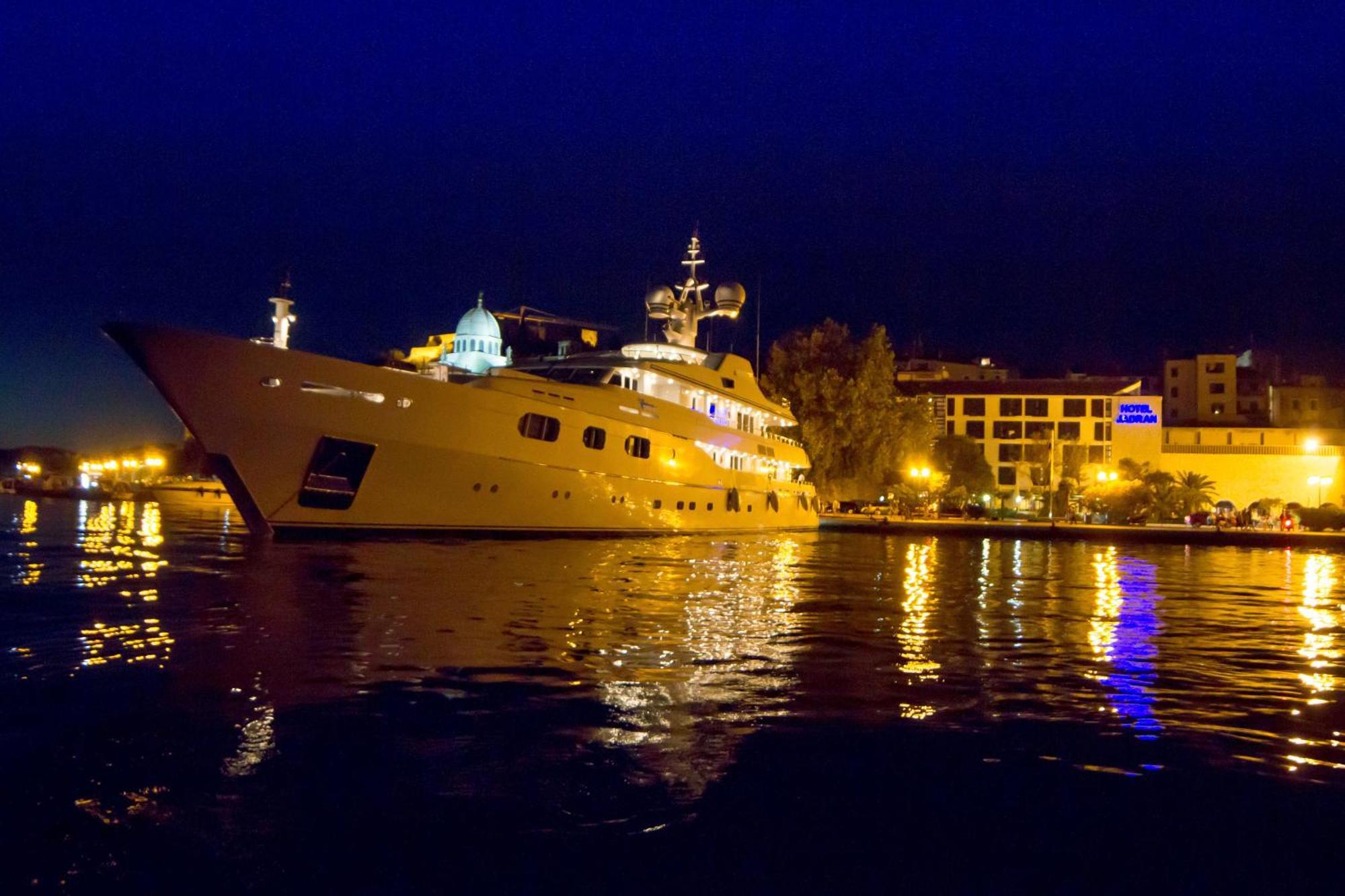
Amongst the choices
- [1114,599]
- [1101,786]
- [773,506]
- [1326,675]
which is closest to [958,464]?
[773,506]

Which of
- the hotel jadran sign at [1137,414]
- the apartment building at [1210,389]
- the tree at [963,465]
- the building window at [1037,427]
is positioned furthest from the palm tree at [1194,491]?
the apartment building at [1210,389]

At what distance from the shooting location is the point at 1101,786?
5.05m

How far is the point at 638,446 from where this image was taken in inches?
1148

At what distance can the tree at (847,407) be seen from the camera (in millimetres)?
61156

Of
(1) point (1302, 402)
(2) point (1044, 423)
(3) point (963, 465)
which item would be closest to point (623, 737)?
(3) point (963, 465)

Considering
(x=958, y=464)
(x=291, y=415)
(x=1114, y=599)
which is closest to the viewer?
(x=1114, y=599)

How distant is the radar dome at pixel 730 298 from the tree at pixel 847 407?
683 inches

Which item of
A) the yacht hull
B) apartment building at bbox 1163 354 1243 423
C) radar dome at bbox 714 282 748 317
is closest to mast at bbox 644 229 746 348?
radar dome at bbox 714 282 748 317

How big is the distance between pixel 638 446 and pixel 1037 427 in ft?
171

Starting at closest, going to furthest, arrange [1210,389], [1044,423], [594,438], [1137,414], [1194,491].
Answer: [594,438] < [1194,491] < [1137,414] < [1044,423] < [1210,389]

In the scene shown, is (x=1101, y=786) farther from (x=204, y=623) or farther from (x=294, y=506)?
(x=294, y=506)

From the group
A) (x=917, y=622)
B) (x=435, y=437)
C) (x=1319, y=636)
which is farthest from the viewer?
(x=435, y=437)

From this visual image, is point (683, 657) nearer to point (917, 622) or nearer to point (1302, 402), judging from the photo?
point (917, 622)

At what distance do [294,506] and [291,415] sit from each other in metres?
2.26
